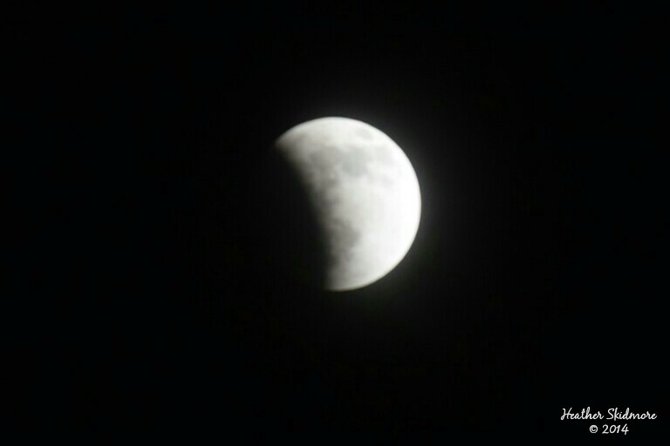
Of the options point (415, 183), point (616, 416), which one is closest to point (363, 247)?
point (415, 183)

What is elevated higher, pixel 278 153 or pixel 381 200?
pixel 278 153

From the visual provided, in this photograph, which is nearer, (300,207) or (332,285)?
(300,207)

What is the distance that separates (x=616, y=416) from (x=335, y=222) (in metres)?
2.63

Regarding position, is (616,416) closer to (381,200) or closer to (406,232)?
(406,232)

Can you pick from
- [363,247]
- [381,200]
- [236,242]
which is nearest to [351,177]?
[381,200]

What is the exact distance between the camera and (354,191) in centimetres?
254

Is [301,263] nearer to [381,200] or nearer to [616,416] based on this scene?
[381,200]

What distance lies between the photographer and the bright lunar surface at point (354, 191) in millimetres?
2564

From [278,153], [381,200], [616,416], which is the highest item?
[278,153]

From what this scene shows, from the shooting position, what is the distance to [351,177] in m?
2.57

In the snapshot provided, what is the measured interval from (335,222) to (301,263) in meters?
0.36

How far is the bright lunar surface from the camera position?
8.41ft

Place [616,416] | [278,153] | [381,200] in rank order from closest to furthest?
[381,200] → [278,153] → [616,416]

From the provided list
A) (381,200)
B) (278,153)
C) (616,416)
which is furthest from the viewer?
(616,416)
